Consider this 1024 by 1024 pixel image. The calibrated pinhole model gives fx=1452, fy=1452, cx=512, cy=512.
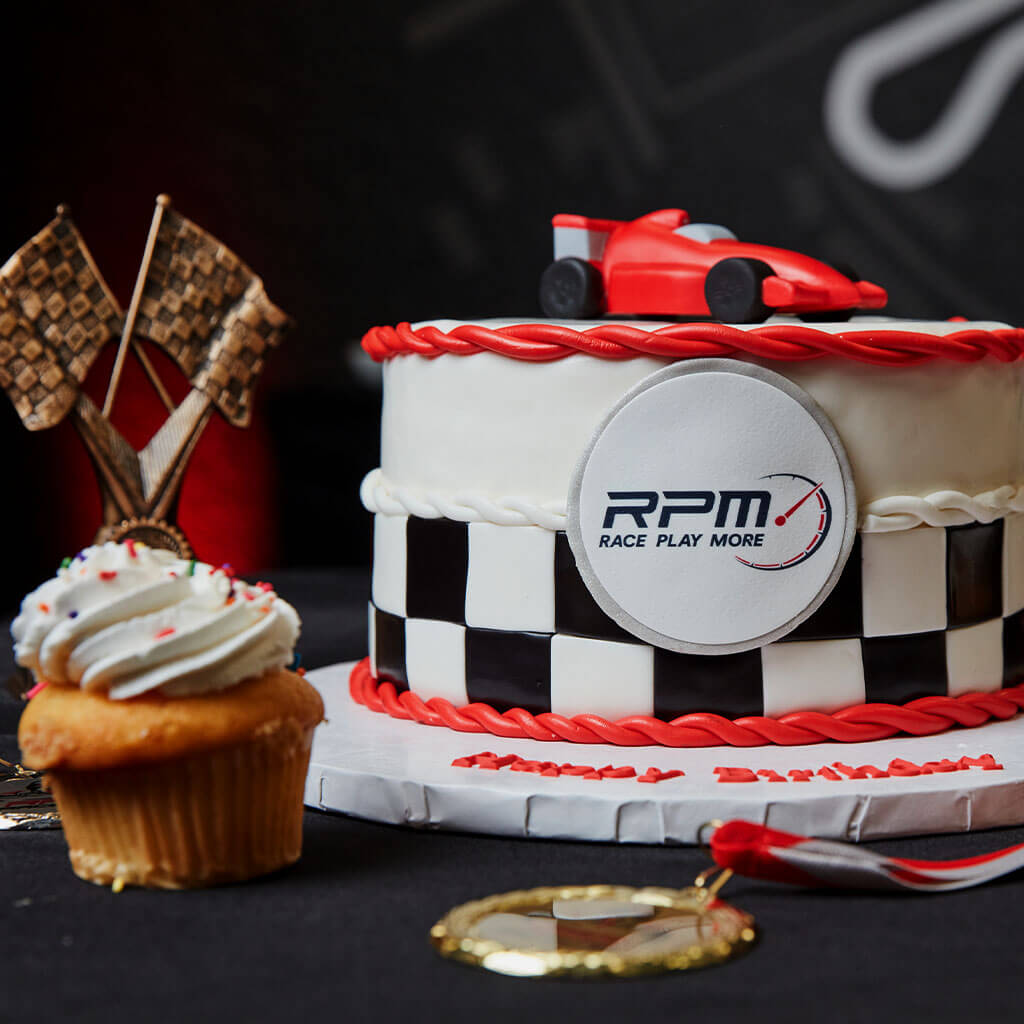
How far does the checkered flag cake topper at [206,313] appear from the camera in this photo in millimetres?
2312

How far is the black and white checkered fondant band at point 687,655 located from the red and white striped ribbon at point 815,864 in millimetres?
358

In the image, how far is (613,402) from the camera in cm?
159

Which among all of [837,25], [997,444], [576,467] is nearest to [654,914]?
[576,467]

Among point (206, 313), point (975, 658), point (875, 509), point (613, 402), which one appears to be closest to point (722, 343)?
point (613, 402)

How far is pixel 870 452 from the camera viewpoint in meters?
1.61

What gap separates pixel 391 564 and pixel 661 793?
54 cm

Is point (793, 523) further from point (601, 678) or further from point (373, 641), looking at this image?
point (373, 641)

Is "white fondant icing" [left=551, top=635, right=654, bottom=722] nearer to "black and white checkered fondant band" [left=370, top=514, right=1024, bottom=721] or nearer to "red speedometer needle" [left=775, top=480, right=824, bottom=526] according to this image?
"black and white checkered fondant band" [left=370, top=514, right=1024, bottom=721]

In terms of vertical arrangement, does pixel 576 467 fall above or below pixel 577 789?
above

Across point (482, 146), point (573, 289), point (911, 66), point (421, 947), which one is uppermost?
point (911, 66)

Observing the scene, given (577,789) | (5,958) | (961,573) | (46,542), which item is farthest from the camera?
(46,542)

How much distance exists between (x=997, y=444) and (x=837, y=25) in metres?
2.28

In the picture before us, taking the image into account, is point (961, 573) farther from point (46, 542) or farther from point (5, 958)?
point (46, 542)

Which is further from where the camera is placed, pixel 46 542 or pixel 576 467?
pixel 46 542
